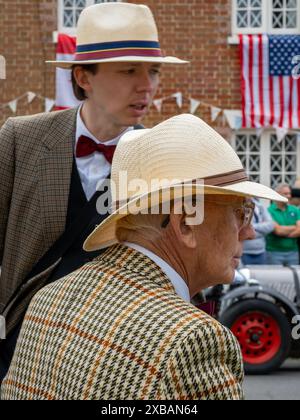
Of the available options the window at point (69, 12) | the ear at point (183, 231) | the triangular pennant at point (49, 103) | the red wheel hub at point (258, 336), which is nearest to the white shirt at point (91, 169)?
the ear at point (183, 231)

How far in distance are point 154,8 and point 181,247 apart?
50.6 feet

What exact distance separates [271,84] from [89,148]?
45.6 feet

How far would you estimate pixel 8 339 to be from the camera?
4207 millimetres

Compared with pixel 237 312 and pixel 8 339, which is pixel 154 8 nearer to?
pixel 237 312

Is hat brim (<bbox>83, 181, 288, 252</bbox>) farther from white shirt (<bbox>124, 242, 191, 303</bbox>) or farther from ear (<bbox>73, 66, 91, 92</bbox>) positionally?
ear (<bbox>73, 66, 91, 92</bbox>)

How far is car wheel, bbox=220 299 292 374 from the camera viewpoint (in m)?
11.0

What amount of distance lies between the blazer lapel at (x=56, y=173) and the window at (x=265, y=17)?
14171 mm

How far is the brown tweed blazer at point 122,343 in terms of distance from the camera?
2457 millimetres

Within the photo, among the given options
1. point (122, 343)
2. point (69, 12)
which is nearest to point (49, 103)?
point (69, 12)

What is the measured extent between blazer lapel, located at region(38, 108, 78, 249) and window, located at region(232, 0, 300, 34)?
14.2 meters

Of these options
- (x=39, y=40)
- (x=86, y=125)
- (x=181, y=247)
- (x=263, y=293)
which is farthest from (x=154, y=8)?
(x=181, y=247)

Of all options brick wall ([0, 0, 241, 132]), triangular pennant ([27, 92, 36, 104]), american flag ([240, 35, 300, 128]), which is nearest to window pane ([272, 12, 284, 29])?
american flag ([240, 35, 300, 128])

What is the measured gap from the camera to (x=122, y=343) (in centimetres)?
254

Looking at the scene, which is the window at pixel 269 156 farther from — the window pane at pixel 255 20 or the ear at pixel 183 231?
the ear at pixel 183 231
